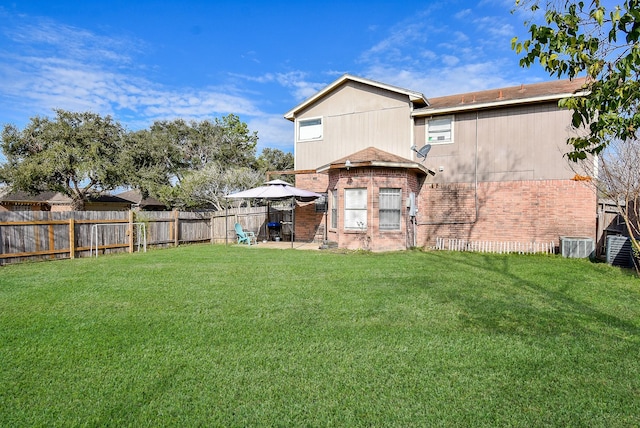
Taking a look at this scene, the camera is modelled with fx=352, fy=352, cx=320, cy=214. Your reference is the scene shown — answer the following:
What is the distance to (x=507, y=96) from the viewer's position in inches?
511

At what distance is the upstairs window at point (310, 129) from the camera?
51.1 feet

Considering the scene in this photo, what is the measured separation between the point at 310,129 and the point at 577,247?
10841 mm

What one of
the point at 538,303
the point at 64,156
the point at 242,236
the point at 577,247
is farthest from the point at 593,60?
the point at 64,156

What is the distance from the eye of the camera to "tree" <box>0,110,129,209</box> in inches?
864

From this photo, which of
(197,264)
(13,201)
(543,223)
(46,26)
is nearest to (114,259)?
(197,264)

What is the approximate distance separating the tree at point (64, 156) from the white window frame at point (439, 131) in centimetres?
2096

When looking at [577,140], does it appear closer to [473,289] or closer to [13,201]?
[473,289]

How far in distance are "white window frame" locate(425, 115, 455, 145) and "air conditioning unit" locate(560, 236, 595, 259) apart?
5174mm

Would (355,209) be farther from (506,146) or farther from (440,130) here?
(506,146)

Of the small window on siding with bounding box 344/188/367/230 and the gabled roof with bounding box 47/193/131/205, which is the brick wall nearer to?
the small window on siding with bounding box 344/188/367/230

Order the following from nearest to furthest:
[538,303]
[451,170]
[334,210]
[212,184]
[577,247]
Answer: [538,303] → [577,247] → [334,210] → [451,170] → [212,184]

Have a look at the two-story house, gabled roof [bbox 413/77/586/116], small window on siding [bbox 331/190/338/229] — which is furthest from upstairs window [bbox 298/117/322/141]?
gabled roof [bbox 413/77/586/116]

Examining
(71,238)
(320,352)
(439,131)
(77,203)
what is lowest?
(320,352)

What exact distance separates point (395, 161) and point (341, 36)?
270 inches
